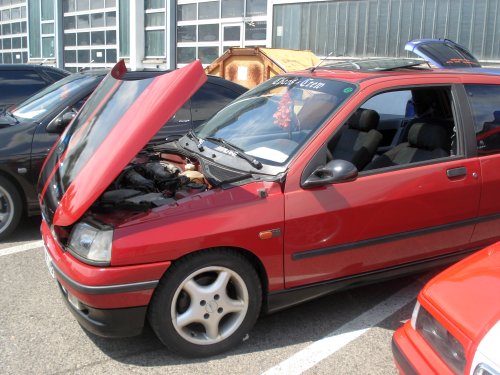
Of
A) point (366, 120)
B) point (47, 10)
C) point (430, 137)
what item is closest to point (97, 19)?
point (47, 10)

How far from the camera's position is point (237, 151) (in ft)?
11.0

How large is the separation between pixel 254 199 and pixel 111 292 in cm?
90

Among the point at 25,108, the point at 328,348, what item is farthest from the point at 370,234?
the point at 25,108

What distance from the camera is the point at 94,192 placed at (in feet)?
8.69

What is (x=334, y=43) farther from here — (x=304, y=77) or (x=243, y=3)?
(x=304, y=77)

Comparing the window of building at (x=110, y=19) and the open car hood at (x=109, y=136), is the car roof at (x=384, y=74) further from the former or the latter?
the window of building at (x=110, y=19)

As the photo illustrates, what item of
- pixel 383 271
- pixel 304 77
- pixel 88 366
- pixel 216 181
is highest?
pixel 304 77

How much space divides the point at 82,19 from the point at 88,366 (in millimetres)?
20875

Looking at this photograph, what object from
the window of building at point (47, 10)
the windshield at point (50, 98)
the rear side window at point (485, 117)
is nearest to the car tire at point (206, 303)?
the rear side window at point (485, 117)

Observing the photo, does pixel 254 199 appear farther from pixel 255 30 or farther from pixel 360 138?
pixel 255 30

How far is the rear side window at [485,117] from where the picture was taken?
3.64 m

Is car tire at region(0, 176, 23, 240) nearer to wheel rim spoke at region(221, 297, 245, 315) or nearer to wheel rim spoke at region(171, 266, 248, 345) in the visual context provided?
wheel rim spoke at region(171, 266, 248, 345)

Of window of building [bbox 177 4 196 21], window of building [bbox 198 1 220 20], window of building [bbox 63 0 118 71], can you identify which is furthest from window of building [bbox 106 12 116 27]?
window of building [bbox 198 1 220 20]

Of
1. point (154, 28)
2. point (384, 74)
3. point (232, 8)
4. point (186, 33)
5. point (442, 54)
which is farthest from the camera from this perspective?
point (154, 28)
